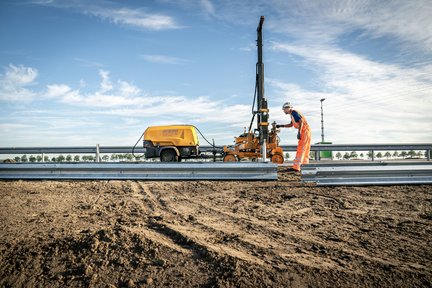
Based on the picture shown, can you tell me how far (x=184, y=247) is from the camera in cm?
284

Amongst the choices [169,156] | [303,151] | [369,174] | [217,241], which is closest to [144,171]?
[169,156]

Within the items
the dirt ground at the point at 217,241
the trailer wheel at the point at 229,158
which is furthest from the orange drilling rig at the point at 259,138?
the dirt ground at the point at 217,241

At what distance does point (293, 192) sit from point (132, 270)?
12.5 feet

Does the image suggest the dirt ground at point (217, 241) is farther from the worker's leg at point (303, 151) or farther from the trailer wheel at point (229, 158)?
the trailer wheel at point (229, 158)

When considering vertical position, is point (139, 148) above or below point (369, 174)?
above

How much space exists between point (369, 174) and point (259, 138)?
450cm

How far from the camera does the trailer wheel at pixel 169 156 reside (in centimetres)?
1003

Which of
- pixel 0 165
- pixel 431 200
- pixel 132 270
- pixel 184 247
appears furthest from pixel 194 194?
pixel 0 165

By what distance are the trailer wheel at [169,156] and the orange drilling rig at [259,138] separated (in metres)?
1.92

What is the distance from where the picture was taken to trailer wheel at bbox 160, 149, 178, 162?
10.0 meters

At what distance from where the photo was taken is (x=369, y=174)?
6.25 metres

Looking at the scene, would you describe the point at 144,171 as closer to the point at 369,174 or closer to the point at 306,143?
the point at 306,143

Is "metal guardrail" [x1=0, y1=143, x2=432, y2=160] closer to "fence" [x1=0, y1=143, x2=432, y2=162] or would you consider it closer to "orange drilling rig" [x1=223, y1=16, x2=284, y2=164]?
"fence" [x1=0, y1=143, x2=432, y2=162]

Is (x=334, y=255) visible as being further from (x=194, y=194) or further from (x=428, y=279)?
(x=194, y=194)
